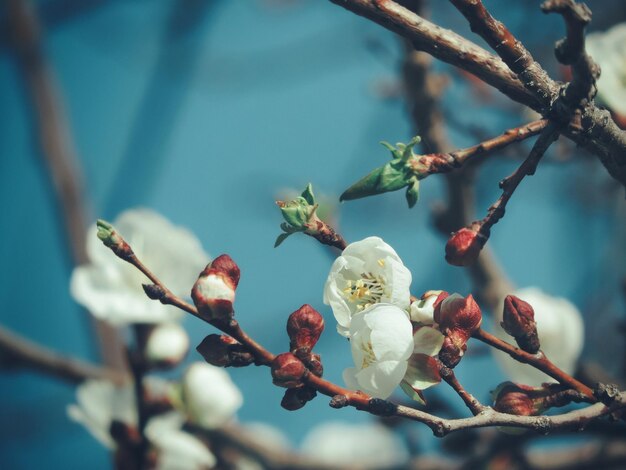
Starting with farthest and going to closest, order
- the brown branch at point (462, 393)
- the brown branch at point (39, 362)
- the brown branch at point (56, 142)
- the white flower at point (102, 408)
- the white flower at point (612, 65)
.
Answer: the brown branch at point (56, 142) < the brown branch at point (39, 362) < the white flower at point (102, 408) < the white flower at point (612, 65) < the brown branch at point (462, 393)

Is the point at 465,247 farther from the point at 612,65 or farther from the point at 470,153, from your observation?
the point at 612,65

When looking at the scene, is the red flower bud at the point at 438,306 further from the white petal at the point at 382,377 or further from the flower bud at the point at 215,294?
the flower bud at the point at 215,294

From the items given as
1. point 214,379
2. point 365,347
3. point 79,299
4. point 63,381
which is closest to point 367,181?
point 365,347

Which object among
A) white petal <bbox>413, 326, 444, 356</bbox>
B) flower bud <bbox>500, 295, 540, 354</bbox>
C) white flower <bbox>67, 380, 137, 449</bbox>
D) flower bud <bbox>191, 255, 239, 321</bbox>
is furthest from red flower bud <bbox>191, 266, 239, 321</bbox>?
white flower <bbox>67, 380, 137, 449</bbox>

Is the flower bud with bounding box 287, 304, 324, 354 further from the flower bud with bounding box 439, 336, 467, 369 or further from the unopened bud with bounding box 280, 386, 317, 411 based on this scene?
the flower bud with bounding box 439, 336, 467, 369

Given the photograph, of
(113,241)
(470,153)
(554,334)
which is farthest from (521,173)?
(554,334)

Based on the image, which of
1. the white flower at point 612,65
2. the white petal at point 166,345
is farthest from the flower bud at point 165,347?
the white flower at point 612,65

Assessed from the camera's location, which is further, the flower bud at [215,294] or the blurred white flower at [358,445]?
the blurred white flower at [358,445]
